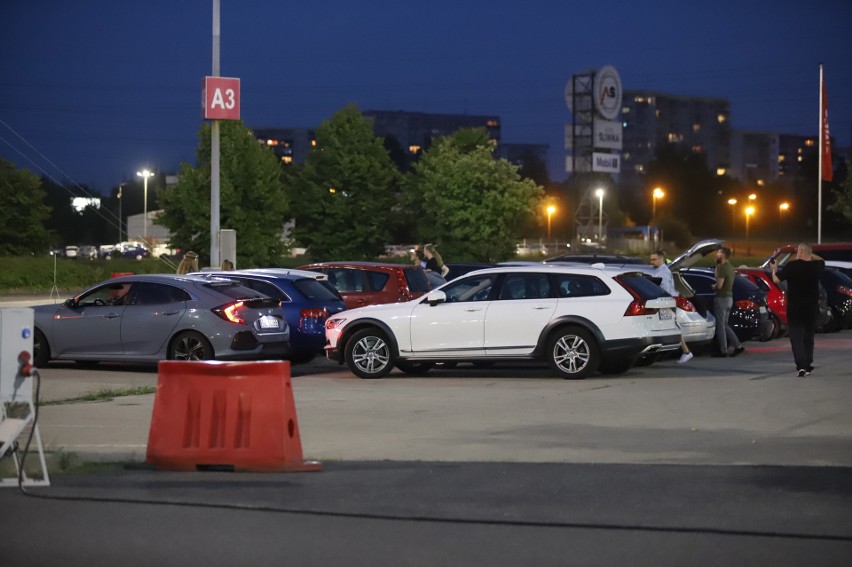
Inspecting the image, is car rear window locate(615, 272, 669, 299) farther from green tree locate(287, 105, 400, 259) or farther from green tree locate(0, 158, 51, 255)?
green tree locate(0, 158, 51, 255)

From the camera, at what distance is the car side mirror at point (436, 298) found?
17.7 m

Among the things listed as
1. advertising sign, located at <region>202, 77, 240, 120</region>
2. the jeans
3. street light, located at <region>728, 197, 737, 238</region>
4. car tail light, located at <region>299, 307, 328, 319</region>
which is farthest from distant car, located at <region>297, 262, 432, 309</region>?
street light, located at <region>728, 197, 737, 238</region>

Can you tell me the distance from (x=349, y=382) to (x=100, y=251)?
102m

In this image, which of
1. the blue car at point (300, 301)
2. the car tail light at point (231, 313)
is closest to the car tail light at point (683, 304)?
the blue car at point (300, 301)

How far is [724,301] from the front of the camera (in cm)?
2034

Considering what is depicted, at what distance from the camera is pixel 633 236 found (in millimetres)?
125000

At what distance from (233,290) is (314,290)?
189 cm

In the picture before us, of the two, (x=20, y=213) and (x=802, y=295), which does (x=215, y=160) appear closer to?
(x=802, y=295)

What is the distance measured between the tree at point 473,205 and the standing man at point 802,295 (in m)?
56.5

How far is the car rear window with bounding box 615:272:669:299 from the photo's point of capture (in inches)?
679

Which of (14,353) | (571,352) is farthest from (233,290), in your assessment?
(14,353)

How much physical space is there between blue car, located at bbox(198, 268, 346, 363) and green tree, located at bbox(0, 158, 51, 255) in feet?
177

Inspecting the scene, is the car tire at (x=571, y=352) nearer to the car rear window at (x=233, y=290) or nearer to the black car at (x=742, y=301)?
the car rear window at (x=233, y=290)

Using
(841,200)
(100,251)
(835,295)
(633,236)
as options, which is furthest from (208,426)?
(633,236)
